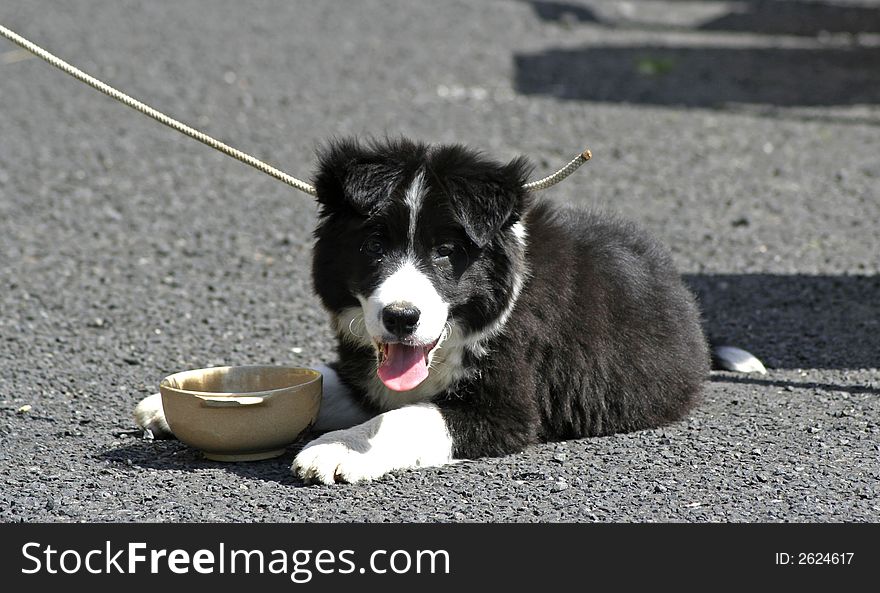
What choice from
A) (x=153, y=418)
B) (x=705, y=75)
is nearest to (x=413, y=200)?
(x=153, y=418)

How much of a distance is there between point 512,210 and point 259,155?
22.8ft

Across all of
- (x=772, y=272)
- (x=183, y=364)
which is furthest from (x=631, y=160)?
(x=183, y=364)

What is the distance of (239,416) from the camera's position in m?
4.84

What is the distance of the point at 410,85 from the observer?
14492 millimetres

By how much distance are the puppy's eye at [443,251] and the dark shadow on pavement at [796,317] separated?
2.47 metres

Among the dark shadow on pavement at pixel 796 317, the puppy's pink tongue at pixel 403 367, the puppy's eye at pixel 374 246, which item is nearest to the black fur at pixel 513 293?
the puppy's eye at pixel 374 246

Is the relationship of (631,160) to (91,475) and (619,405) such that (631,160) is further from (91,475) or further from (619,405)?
(91,475)

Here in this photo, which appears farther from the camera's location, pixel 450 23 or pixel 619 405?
pixel 450 23

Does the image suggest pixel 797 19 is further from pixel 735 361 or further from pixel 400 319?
pixel 400 319

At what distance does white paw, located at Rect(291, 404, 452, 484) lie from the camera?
4699 mm

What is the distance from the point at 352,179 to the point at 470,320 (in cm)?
77

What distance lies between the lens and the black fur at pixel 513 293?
4.80 meters

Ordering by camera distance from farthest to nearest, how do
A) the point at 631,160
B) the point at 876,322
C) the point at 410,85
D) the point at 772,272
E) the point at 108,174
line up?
the point at 410,85 → the point at 631,160 → the point at 108,174 → the point at 772,272 → the point at 876,322

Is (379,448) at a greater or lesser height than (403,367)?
lesser
